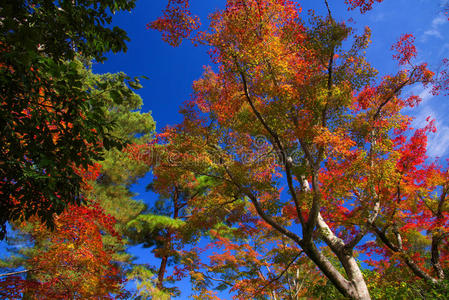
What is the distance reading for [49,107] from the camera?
2.96 metres

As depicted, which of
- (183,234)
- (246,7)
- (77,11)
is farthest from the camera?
(183,234)

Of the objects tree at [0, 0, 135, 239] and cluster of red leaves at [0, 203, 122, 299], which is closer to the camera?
tree at [0, 0, 135, 239]

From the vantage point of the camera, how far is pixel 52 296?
632cm

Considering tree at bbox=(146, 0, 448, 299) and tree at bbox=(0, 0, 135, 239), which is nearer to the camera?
tree at bbox=(0, 0, 135, 239)

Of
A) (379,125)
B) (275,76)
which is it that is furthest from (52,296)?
(379,125)

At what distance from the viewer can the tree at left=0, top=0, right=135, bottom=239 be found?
8.23 ft

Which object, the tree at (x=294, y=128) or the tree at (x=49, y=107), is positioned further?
the tree at (x=294, y=128)

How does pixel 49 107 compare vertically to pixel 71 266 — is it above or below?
above

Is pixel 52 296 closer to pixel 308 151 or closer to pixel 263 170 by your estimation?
pixel 263 170

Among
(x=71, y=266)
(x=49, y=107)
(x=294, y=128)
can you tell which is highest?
(x=294, y=128)

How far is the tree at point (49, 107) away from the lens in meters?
2.51

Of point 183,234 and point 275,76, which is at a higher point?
point 275,76

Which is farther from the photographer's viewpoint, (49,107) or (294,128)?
(294,128)

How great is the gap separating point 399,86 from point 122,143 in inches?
288
